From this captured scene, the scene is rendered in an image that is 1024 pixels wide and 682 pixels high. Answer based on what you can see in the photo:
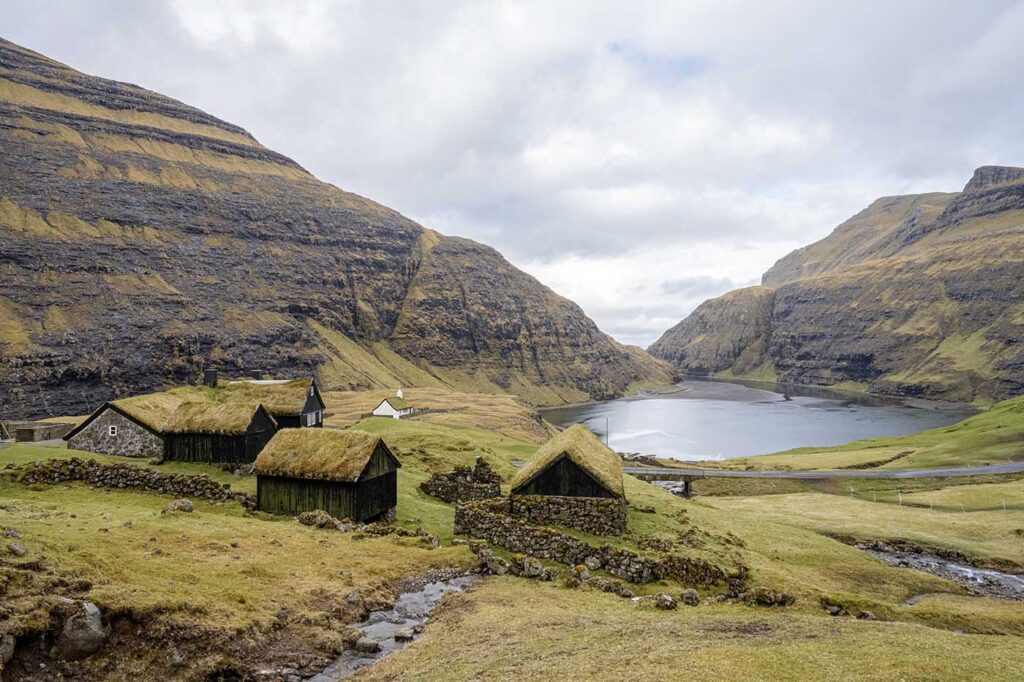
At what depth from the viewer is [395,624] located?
70.3ft

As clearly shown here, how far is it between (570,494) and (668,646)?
14.8m

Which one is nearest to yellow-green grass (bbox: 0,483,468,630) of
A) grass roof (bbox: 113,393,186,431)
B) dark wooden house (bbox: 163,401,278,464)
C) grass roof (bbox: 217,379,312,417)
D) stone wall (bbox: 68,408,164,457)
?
dark wooden house (bbox: 163,401,278,464)

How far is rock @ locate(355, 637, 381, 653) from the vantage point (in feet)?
62.5

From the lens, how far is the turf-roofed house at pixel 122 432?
46875 mm

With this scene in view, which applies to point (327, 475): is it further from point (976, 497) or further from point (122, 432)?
point (976, 497)

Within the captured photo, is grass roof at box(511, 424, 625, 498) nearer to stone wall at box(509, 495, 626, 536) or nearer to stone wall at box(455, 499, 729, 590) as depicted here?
stone wall at box(509, 495, 626, 536)

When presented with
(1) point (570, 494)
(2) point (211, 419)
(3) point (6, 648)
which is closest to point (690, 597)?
(1) point (570, 494)

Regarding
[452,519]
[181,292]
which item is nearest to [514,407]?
[181,292]

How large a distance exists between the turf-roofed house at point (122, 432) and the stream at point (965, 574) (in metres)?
51.8

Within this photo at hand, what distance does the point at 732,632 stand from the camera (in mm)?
18922

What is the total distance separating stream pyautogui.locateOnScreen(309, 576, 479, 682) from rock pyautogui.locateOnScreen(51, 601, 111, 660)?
19.6 feet

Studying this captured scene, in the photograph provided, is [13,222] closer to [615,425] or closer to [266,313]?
[266,313]

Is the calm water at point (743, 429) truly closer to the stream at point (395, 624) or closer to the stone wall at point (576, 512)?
the stone wall at point (576, 512)

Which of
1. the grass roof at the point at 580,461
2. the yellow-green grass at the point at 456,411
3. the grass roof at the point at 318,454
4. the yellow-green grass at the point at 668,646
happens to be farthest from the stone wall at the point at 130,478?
the yellow-green grass at the point at 456,411
